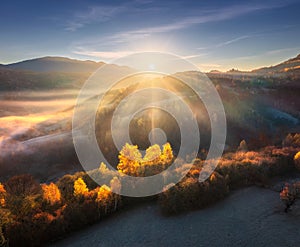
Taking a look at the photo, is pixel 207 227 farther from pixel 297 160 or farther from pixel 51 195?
pixel 297 160

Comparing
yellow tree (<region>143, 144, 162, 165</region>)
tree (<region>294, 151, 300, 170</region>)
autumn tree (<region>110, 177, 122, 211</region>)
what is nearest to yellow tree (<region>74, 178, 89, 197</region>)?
autumn tree (<region>110, 177, 122, 211</region>)

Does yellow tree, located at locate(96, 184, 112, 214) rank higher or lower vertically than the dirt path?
higher

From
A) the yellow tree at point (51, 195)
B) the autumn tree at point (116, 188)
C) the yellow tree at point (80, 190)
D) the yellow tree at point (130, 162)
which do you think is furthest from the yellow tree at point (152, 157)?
the yellow tree at point (51, 195)

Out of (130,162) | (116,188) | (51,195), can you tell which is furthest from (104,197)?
(130,162)

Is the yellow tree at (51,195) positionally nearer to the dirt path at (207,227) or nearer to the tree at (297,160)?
the dirt path at (207,227)

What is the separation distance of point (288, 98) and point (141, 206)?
73.3 meters

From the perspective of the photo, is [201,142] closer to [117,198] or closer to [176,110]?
[176,110]

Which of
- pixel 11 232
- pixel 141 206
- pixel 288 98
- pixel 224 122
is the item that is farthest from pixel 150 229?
pixel 288 98

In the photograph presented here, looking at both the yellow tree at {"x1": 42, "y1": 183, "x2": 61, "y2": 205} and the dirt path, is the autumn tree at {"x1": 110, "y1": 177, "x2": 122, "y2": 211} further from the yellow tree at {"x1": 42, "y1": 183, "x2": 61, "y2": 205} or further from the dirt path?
the yellow tree at {"x1": 42, "y1": 183, "x2": 61, "y2": 205}

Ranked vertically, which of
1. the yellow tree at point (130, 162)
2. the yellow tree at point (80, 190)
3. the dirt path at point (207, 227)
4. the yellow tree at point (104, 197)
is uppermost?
the yellow tree at point (130, 162)

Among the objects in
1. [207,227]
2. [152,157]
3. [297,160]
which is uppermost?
[152,157]

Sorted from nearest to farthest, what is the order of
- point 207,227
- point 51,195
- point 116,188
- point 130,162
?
point 207,227, point 51,195, point 116,188, point 130,162

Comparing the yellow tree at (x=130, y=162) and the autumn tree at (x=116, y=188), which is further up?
the yellow tree at (x=130, y=162)

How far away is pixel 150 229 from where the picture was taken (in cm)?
2567
